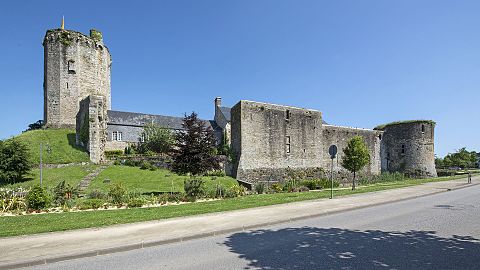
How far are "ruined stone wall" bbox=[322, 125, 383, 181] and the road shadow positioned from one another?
25421mm

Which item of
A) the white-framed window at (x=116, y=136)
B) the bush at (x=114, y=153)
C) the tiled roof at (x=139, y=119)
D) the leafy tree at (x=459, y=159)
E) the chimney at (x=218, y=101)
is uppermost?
the chimney at (x=218, y=101)

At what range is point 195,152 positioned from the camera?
64.5 ft

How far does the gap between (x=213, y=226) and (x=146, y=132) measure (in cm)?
4037

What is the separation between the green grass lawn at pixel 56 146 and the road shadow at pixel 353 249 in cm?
3388

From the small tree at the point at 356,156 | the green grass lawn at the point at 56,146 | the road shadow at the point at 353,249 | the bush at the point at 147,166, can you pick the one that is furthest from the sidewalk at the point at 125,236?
the green grass lawn at the point at 56,146

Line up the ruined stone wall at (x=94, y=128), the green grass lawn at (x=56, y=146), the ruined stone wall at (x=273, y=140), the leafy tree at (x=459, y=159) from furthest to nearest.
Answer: the leafy tree at (x=459, y=159)
the ruined stone wall at (x=94, y=128)
the green grass lawn at (x=56, y=146)
the ruined stone wall at (x=273, y=140)

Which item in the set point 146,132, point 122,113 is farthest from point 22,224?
point 122,113

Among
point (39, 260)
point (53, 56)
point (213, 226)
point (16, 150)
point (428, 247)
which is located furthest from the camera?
point (53, 56)

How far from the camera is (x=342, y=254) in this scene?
5.88 meters

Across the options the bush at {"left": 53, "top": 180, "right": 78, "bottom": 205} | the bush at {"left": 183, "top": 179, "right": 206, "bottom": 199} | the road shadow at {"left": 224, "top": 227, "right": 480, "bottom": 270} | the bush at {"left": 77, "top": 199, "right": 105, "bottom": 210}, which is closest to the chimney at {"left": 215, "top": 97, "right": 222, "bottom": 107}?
the bush at {"left": 183, "top": 179, "right": 206, "bottom": 199}

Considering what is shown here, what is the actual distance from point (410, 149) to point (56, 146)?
4826 centimetres

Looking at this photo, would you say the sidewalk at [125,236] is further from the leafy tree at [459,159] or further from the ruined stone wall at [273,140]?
the leafy tree at [459,159]

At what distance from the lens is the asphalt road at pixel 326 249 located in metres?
5.38

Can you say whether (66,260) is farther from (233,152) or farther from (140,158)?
(140,158)
